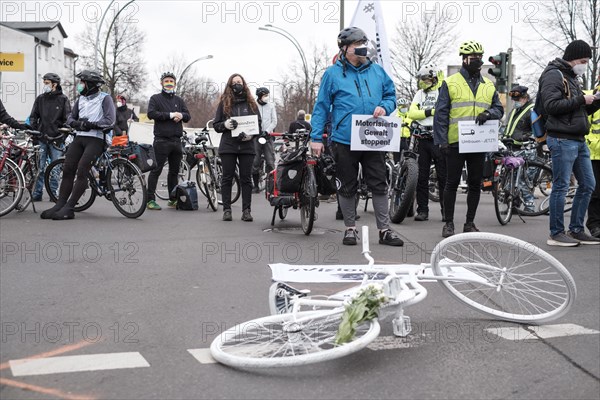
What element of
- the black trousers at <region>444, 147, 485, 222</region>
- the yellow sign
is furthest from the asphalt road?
the yellow sign

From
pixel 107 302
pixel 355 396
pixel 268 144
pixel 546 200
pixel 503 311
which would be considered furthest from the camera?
pixel 268 144

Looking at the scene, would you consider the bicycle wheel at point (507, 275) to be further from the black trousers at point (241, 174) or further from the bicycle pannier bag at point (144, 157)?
the bicycle pannier bag at point (144, 157)

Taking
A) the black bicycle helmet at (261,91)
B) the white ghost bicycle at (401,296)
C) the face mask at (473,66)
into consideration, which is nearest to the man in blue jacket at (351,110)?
the face mask at (473,66)

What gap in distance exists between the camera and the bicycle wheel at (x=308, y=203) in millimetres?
8414

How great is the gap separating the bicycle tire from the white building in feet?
193

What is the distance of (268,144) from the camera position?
1569 centimetres

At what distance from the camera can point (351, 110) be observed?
25.3 ft

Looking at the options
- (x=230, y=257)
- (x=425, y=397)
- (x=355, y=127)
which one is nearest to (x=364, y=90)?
(x=355, y=127)

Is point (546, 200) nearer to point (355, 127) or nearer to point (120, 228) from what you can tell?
point (355, 127)

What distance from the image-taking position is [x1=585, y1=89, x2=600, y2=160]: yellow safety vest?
8516 millimetres

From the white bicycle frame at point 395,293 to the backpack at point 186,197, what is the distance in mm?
7425

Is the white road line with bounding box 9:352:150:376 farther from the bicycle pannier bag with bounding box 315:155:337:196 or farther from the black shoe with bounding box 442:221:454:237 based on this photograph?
the black shoe with bounding box 442:221:454:237

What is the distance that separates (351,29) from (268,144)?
8197 millimetres

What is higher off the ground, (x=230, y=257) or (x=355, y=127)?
(x=355, y=127)
